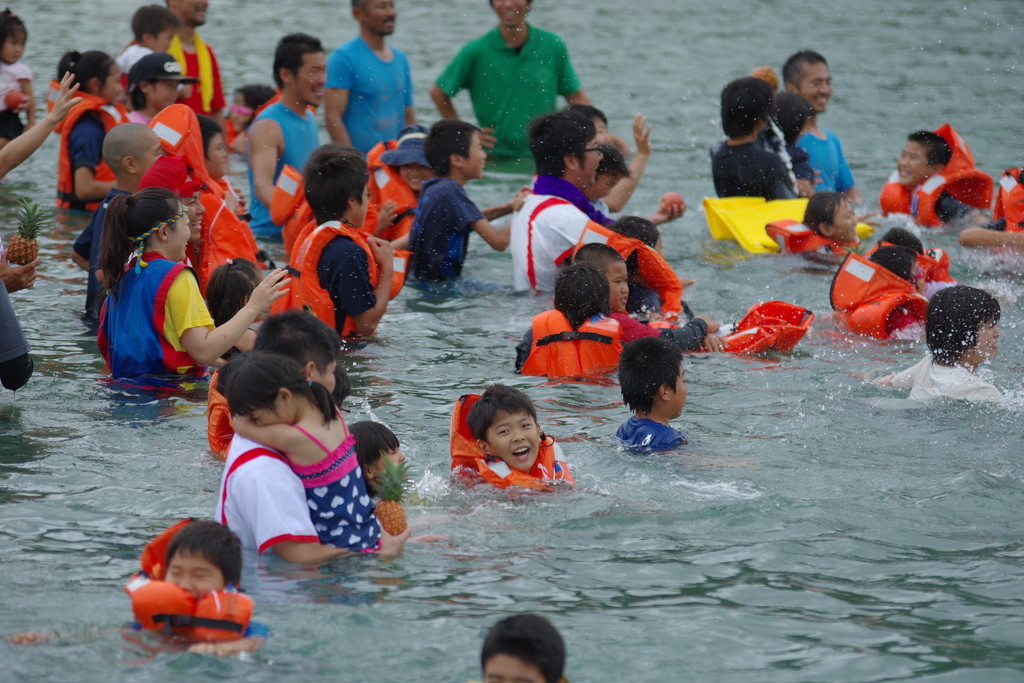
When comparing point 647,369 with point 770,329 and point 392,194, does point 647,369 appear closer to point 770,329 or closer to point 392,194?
point 770,329

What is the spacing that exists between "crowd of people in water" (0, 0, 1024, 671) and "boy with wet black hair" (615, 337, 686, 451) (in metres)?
0.01

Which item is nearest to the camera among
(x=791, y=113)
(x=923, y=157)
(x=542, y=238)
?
(x=542, y=238)

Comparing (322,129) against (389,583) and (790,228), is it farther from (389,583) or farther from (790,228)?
(389,583)

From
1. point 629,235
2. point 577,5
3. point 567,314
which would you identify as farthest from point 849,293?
point 577,5

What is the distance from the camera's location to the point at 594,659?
4.24 meters

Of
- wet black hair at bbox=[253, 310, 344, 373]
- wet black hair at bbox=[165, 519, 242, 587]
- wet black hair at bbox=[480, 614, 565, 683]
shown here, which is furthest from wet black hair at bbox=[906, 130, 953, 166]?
wet black hair at bbox=[480, 614, 565, 683]

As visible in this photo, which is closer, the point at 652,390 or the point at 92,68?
the point at 652,390

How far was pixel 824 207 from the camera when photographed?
32.5 ft

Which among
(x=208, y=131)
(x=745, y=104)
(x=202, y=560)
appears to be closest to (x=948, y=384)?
(x=745, y=104)

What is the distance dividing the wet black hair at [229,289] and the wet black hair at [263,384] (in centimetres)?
245

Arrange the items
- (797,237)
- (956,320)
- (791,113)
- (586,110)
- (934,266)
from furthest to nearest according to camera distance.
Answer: (791,113) < (797,237) < (586,110) < (934,266) < (956,320)

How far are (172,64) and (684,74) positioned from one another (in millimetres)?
10334

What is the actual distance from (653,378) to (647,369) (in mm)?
51

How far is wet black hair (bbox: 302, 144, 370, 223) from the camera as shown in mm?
7777
